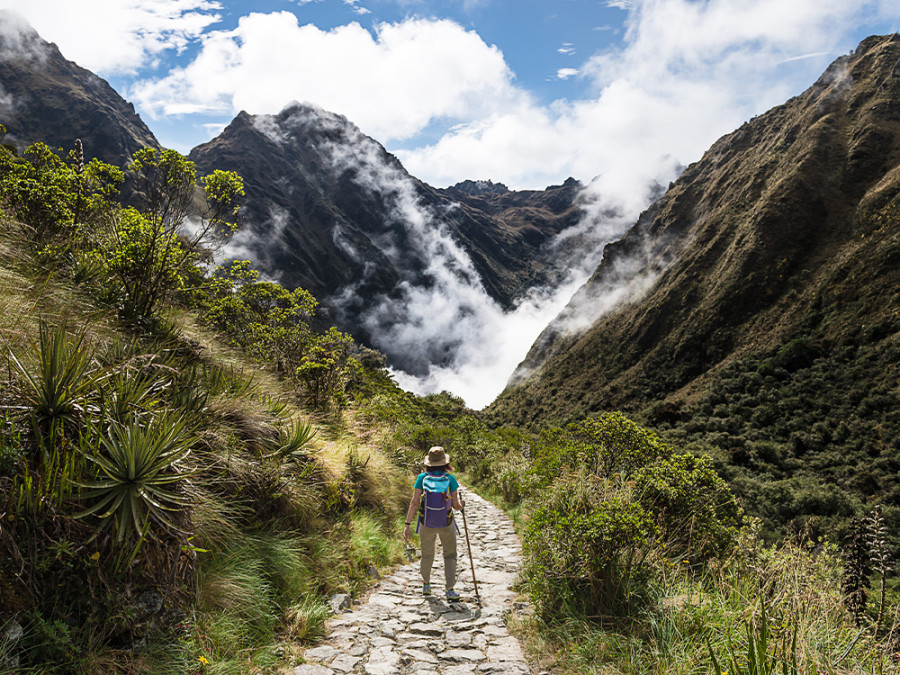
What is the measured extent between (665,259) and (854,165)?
1558 inches

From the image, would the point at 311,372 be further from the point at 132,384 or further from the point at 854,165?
the point at 854,165

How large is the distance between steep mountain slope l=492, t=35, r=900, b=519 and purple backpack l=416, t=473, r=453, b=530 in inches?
1876

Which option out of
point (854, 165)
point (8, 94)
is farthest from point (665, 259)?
point (8, 94)

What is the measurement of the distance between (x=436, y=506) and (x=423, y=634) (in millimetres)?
1500

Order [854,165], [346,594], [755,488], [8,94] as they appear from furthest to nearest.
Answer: [8,94]
[854,165]
[755,488]
[346,594]

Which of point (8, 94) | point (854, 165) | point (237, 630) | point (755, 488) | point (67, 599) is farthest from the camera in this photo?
point (8, 94)

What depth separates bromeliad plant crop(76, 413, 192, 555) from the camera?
9.13 feet

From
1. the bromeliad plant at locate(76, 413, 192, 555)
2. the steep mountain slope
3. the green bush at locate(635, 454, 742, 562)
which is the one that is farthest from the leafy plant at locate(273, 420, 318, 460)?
the steep mountain slope

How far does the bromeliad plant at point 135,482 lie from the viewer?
2783 millimetres

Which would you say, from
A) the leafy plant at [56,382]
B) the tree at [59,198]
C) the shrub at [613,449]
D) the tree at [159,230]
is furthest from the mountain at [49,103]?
the shrub at [613,449]

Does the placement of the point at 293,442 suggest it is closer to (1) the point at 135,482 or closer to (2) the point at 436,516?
(2) the point at 436,516

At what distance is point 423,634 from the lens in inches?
172

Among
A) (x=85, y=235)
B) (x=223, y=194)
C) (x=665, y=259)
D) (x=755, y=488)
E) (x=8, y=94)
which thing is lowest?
(x=755, y=488)

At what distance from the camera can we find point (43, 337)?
10.1 feet
